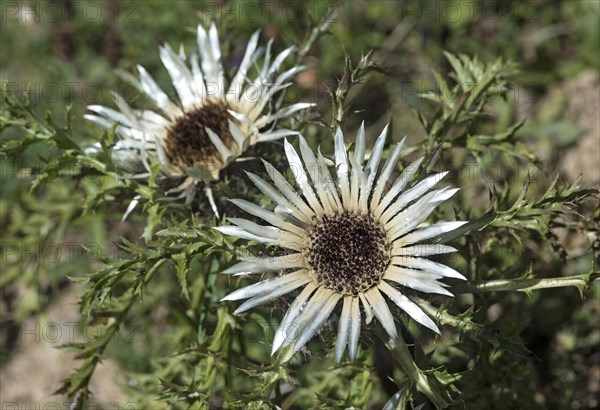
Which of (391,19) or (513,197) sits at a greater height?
(391,19)

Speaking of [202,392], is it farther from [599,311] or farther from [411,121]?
[411,121]

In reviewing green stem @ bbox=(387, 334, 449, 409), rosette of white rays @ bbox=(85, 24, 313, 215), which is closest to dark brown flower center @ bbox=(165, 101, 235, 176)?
rosette of white rays @ bbox=(85, 24, 313, 215)

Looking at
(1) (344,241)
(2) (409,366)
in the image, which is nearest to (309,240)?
(1) (344,241)

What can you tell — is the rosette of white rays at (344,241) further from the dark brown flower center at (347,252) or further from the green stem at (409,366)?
the green stem at (409,366)

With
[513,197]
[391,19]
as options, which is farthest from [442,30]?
[513,197]

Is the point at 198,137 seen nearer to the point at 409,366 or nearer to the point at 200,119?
the point at 200,119

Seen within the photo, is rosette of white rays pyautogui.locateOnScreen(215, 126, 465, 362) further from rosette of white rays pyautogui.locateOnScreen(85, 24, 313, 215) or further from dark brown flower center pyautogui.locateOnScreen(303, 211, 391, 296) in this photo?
rosette of white rays pyautogui.locateOnScreen(85, 24, 313, 215)

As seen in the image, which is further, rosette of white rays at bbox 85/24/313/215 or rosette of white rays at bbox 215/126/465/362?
rosette of white rays at bbox 85/24/313/215
